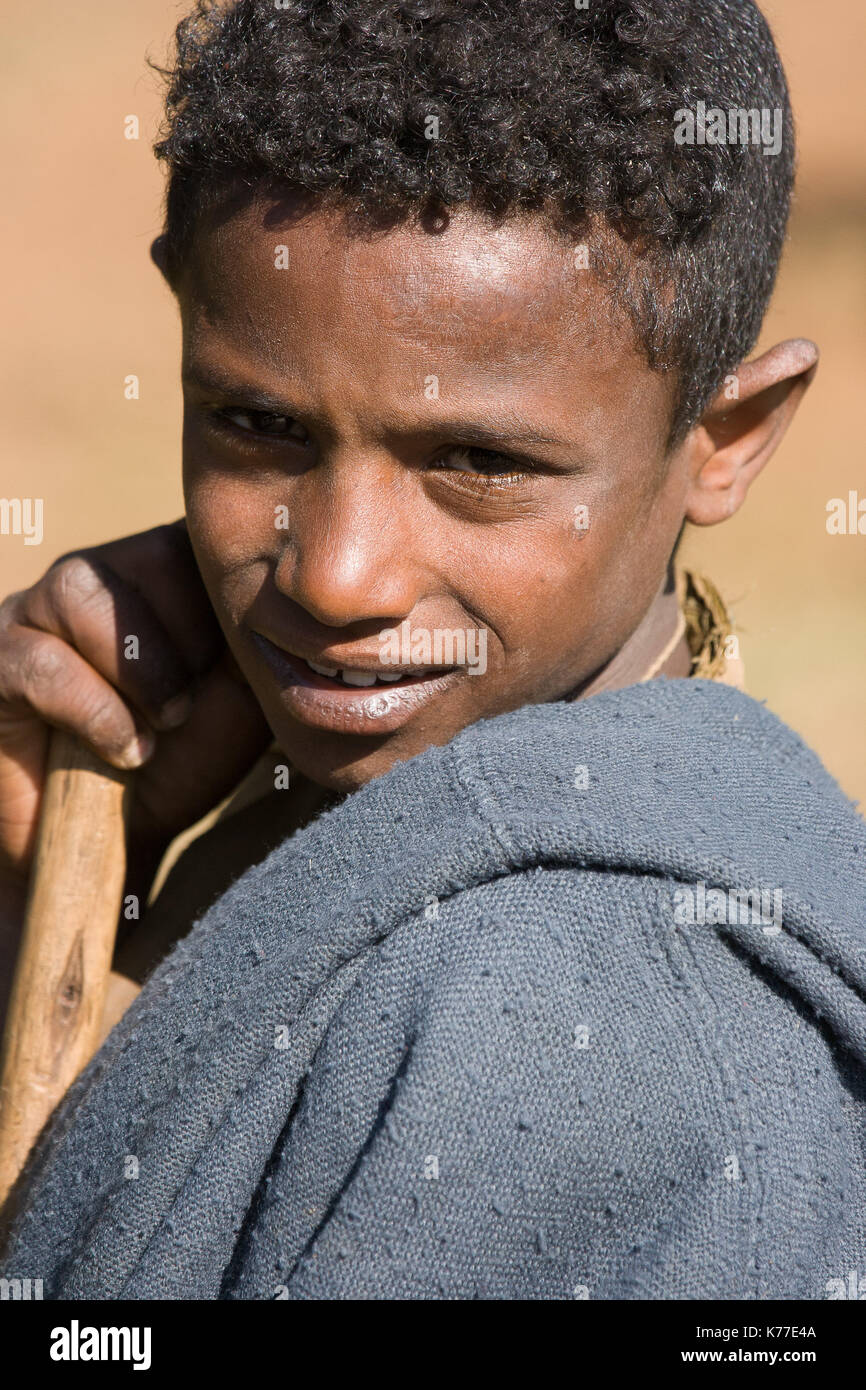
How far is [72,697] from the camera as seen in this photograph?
2020 millimetres

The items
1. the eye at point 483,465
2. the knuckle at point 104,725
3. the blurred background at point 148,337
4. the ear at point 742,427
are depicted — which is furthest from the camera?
the blurred background at point 148,337

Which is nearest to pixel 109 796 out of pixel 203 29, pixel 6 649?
pixel 6 649

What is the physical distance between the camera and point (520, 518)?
1.58m

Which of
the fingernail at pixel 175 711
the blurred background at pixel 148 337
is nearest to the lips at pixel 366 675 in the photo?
the fingernail at pixel 175 711

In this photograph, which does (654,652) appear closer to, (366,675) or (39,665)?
(366,675)

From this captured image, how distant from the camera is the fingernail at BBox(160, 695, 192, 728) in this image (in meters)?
2.06

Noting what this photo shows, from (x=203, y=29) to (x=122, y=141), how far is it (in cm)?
1032

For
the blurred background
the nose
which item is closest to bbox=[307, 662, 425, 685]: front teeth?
the nose

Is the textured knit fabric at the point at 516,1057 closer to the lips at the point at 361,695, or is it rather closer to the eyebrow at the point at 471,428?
the lips at the point at 361,695

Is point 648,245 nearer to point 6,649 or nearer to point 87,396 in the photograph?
point 6,649

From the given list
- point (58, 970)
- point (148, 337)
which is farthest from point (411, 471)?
point (148, 337)

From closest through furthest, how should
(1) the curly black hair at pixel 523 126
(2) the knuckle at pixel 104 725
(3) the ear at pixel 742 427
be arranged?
(1) the curly black hair at pixel 523 126 < (3) the ear at pixel 742 427 < (2) the knuckle at pixel 104 725

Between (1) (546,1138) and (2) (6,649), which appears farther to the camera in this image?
(2) (6,649)

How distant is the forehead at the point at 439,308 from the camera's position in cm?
147
